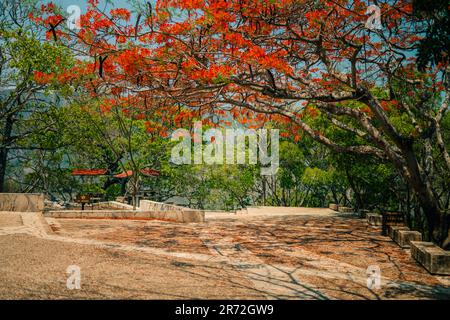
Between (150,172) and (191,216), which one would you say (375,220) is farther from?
(150,172)

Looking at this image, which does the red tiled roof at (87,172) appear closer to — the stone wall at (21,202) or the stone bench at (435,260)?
the stone wall at (21,202)

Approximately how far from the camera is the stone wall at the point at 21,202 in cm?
1570

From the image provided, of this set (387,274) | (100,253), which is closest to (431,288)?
(387,274)

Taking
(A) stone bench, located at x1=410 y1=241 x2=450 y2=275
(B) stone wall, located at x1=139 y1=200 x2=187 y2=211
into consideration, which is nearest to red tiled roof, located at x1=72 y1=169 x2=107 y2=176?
(B) stone wall, located at x1=139 y1=200 x2=187 y2=211

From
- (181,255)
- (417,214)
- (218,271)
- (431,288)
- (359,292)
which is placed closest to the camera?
(359,292)

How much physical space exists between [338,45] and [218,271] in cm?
852

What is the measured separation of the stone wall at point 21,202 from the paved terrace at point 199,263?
2.41 m

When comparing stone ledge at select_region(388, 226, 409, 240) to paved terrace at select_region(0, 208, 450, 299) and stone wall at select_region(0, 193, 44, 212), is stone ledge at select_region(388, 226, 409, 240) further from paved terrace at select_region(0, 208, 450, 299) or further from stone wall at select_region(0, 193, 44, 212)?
stone wall at select_region(0, 193, 44, 212)

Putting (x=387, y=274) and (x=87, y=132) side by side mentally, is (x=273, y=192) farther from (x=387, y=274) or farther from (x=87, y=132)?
(x=387, y=274)

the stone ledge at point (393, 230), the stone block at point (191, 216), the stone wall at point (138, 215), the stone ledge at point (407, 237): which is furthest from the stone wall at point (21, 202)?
the stone ledge at point (407, 237)

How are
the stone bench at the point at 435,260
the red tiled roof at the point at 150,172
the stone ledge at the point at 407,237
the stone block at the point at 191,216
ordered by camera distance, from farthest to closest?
the red tiled roof at the point at 150,172 < the stone block at the point at 191,216 < the stone ledge at the point at 407,237 < the stone bench at the point at 435,260

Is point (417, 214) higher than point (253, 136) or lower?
lower

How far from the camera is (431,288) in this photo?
7043 mm

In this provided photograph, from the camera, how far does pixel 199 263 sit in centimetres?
820
